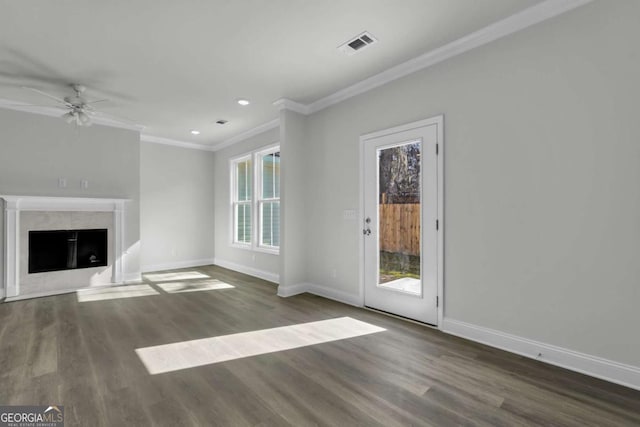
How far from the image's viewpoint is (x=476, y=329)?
2.76m

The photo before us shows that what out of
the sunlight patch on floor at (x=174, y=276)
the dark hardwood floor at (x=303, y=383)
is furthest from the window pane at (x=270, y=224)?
the dark hardwood floor at (x=303, y=383)

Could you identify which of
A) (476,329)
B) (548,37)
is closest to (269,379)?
(476,329)

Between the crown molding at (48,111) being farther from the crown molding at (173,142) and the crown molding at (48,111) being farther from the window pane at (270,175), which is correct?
the window pane at (270,175)

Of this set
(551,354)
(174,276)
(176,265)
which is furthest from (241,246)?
(551,354)

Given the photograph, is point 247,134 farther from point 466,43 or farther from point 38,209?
point 466,43

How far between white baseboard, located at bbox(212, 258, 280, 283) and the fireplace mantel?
6.53 feet

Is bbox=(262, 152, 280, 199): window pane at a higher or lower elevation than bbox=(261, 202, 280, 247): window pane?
higher

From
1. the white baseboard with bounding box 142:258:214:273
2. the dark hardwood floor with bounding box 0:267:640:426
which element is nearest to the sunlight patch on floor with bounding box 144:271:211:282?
the white baseboard with bounding box 142:258:214:273

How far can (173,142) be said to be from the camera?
21.1 ft

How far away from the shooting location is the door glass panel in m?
3.27

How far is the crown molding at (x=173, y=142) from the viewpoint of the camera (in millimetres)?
6057

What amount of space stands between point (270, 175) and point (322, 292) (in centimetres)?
250

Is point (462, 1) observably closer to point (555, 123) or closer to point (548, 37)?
point (548, 37)

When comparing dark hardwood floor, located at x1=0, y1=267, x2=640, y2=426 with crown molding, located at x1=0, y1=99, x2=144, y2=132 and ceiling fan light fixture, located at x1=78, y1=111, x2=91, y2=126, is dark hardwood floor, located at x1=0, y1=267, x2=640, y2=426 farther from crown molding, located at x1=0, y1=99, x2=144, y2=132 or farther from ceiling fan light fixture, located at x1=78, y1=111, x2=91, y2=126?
crown molding, located at x1=0, y1=99, x2=144, y2=132
